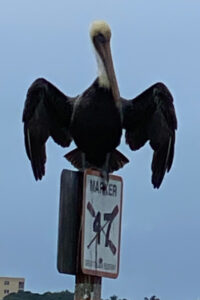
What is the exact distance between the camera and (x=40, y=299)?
16688 mm

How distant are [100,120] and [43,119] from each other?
2.45 ft

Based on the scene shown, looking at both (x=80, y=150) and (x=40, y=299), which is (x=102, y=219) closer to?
(x=80, y=150)

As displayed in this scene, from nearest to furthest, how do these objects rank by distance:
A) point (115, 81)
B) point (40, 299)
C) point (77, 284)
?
1. point (77, 284)
2. point (115, 81)
3. point (40, 299)

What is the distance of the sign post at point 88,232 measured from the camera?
616 cm

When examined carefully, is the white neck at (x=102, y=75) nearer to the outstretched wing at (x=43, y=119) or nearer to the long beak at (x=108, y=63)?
the long beak at (x=108, y=63)

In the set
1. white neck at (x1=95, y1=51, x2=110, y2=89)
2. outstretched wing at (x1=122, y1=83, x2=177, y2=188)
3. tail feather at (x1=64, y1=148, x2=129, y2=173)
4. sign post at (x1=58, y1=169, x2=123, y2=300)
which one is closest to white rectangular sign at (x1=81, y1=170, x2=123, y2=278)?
sign post at (x1=58, y1=169, x2=123, y2=300)

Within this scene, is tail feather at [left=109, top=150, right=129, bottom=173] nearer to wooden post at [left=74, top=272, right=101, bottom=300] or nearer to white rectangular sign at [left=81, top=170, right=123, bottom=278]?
white rectangular sign at [left=81, top=170, right=123, bottom=278]

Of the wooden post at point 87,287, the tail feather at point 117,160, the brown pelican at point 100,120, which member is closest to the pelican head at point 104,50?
the brown pelican at point 100,120

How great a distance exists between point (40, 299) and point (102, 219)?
1055 centimetres

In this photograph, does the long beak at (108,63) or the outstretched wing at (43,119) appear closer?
the long beak at (108,63)

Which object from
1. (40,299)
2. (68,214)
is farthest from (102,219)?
(40,299)

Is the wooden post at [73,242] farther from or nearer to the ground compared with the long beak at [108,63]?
nearer to the ground

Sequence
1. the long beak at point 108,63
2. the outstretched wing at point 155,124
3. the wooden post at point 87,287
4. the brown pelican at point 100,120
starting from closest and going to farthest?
the wooden post at point 87,287, the long beak at point 108,63, the brown pelican at point 100,120, the outstretched wing at point 155,124

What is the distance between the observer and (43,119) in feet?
27.7
